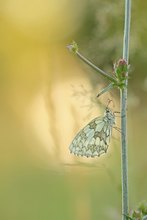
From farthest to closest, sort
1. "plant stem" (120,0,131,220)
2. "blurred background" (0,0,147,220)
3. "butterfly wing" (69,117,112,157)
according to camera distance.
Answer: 1. "blurred background" (0,0,147,220)
2. "butterfly wing" (69,117,112,157)
3. "plant stem" (120,0,131,220)

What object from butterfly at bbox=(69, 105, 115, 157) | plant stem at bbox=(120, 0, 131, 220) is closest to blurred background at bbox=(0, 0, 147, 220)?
butterfly at bbox=(69, 105, 115, 157)

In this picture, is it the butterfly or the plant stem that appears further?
the butterfly

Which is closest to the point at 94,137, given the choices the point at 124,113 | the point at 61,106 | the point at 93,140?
the point at 93,140

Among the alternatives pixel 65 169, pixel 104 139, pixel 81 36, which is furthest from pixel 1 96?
pixel 104 139

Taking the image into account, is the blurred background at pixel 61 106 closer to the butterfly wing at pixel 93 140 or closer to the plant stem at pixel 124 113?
the butterfly wing at pixel 93 140

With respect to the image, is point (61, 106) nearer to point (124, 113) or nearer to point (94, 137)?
point (94, 137)

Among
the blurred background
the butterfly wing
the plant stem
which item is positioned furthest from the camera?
the blurred background

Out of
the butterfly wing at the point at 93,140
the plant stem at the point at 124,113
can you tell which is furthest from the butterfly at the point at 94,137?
the plant stem at the point at 124,113

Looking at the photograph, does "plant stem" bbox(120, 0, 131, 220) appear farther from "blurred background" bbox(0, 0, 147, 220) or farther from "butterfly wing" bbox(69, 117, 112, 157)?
"blurred background" bbox(0, 0, 147, 220)
